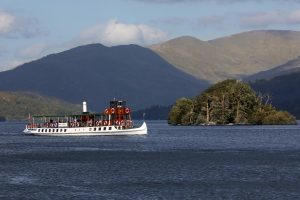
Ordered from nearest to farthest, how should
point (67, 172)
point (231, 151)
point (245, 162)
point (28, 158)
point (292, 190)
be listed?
1. point (292, 190)
2. point (67, 172)
3. point (245, 162)
4. point (28, 158)
5. point (231, 151)

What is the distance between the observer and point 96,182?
92.3m

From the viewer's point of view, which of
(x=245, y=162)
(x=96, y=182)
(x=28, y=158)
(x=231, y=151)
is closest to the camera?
(x=96, y=182)

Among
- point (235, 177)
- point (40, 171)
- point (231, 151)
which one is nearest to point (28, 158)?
point (40, 171)

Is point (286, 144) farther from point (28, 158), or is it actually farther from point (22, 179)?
point (22, 179)

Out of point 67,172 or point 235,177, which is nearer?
point 235,177

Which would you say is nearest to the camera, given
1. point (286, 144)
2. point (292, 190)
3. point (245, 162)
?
point (292, 190)

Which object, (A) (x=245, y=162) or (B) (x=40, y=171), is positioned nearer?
(B) (x=40, y=171)

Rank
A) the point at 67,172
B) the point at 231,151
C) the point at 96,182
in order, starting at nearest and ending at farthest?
the point at 96,182 < the point at 67,172 < the point at 231,151

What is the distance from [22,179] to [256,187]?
30715mm

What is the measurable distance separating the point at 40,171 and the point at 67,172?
4.69 meters

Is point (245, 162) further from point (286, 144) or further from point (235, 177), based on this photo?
point (286, 144)

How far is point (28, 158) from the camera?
138 meters

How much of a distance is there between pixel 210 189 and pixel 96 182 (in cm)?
1545

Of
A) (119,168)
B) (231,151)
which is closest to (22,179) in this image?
(119,168)
